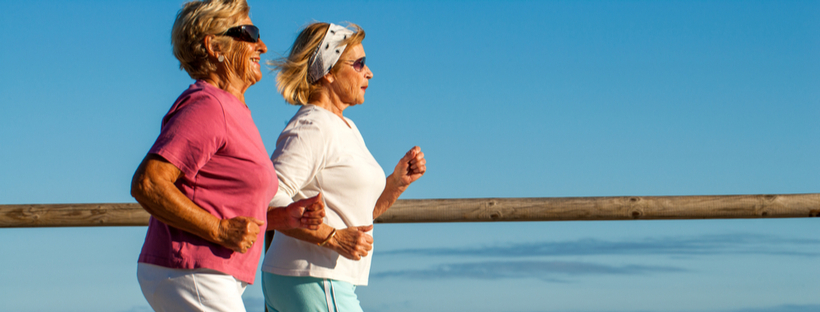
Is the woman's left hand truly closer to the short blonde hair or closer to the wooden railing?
the wooden railing

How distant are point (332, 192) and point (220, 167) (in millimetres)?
549

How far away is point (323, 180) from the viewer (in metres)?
2.11

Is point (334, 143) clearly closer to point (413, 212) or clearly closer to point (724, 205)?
point (413, 212)

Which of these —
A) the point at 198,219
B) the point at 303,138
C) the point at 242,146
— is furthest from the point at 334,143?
the point at 198,219

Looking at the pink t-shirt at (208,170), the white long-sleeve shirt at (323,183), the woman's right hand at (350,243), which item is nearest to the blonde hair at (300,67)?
the white long-sleeve shirt at (323,183)

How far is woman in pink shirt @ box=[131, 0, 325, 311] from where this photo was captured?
1.53 metres

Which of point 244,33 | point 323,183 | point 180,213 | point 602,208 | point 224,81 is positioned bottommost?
point 180,213

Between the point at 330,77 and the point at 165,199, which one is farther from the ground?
the point at 330,77

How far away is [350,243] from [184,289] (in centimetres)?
56

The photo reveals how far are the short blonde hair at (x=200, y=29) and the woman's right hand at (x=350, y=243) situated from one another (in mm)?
595

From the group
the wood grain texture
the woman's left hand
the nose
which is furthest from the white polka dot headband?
the wood grain texture

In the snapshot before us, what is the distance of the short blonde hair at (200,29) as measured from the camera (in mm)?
1715

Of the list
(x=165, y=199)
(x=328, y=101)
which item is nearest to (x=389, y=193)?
(x=328, y=101)

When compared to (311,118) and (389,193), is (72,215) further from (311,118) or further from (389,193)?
(311,118)
